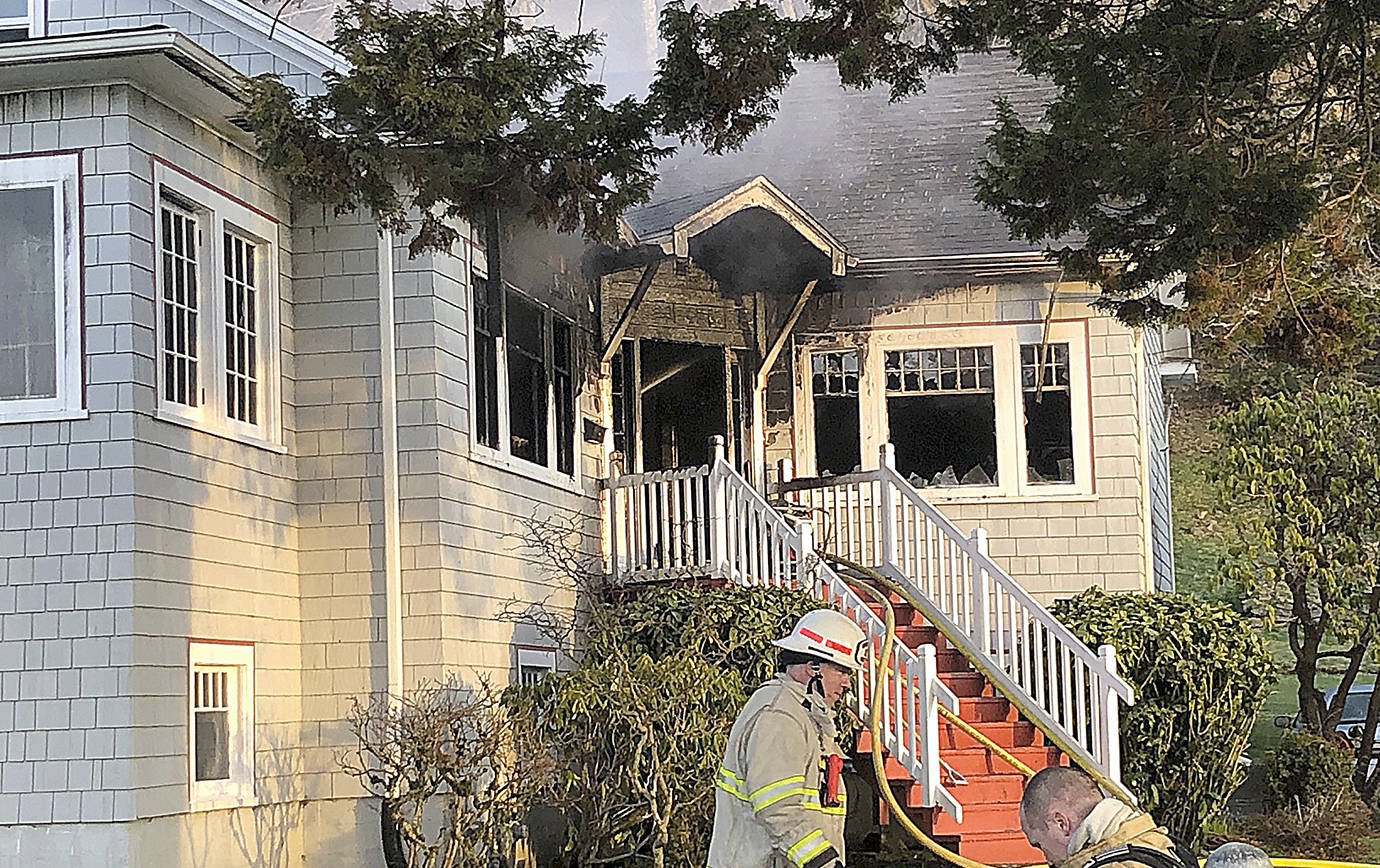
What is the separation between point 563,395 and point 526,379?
76cm

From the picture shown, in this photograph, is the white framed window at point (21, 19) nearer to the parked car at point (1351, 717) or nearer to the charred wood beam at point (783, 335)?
the charred wood beam at point (783, 335)

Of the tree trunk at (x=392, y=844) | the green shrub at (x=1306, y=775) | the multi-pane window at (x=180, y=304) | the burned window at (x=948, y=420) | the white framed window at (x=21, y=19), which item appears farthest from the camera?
the green shrub at (x=1306, y=775)

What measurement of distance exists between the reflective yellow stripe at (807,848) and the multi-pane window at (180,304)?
589 cm

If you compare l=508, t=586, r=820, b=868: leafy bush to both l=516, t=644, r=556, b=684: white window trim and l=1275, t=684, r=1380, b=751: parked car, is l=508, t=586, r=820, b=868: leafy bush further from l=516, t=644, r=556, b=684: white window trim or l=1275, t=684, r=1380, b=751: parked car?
l=1275, t=684, r=1380, b=751: parked car

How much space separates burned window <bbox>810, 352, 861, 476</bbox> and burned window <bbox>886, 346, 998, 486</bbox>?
40 centimetres

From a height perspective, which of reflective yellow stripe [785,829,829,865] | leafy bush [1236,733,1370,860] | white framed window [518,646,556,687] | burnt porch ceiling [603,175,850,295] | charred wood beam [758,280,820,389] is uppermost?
burnt porch ceiling [603,175,850,295]

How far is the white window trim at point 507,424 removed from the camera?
13145mm

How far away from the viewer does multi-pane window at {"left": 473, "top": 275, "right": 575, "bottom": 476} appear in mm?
13461

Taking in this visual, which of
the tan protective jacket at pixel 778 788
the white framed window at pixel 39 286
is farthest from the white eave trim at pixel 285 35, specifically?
the tan protective jacket at pixel 778 788

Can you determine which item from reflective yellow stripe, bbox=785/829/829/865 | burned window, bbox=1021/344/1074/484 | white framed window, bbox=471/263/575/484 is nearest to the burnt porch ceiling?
white framed window, bbox=471/263/575/484

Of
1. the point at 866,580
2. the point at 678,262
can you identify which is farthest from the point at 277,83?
the point at 866,580

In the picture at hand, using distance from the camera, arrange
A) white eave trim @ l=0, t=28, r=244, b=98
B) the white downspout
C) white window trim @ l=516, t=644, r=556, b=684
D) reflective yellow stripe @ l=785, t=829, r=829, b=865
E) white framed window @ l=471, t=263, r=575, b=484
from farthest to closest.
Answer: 1. white window trim @ l=516, t=644, r=556, b=684
2. white framed window @ l=471, t=263, r=575, b=484
3. the white downspout
4. white eave trim @ l=0, t=28, r=244, b=98
5. reflective yellow stripe @ l=785, t=829, r=829, b=865

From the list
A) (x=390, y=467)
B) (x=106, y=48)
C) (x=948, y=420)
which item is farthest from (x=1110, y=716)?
→ (x=106, y=48)

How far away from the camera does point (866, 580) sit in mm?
15477
